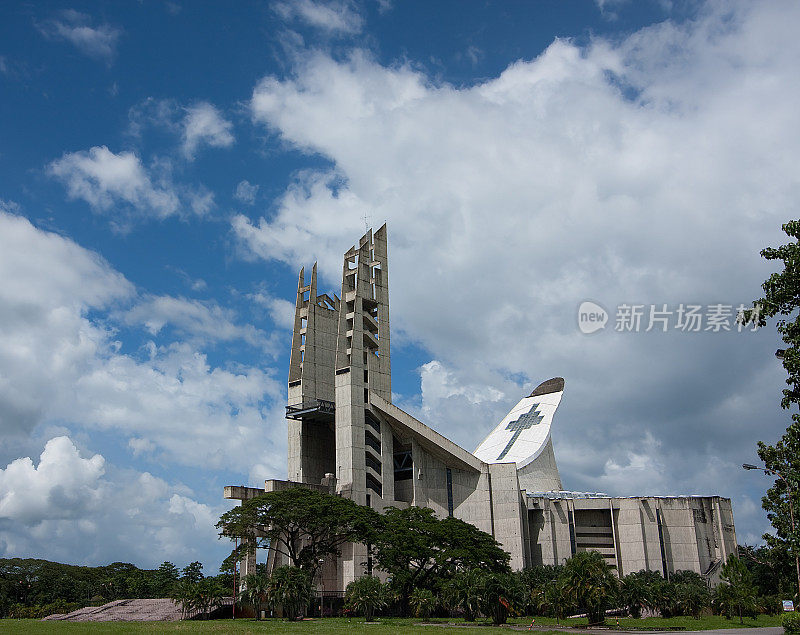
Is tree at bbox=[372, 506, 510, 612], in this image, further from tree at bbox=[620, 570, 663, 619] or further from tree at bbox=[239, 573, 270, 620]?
tree at bbox=[620, 570, 663, 619]

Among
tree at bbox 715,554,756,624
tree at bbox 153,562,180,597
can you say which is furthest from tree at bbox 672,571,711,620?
tree at bbox 153,562,180,597

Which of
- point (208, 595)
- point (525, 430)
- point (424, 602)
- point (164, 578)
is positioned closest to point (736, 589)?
point (424, 602)

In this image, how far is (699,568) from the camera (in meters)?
62.2

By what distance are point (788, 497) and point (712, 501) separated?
1660 inches

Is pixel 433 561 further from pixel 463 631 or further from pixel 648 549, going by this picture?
pixel 463 631

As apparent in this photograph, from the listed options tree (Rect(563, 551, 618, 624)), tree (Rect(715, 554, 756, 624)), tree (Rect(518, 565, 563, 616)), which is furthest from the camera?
tree (Rect(518, 565, 563, 616))

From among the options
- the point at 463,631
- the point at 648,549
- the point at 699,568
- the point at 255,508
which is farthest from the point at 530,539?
the point at 463,631

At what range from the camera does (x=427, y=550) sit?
51.3m

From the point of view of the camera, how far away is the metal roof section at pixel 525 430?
2916 inches

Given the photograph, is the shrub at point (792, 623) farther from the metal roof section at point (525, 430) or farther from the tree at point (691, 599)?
the metal roof section at point (525, 430)

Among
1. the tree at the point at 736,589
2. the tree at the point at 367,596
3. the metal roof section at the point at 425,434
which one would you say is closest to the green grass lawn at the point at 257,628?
the tree at the point at 367,596

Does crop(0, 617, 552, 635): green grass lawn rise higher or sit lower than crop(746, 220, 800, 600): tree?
lower

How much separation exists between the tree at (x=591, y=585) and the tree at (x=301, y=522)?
57.7 feet

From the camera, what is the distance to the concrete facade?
6209 cm
